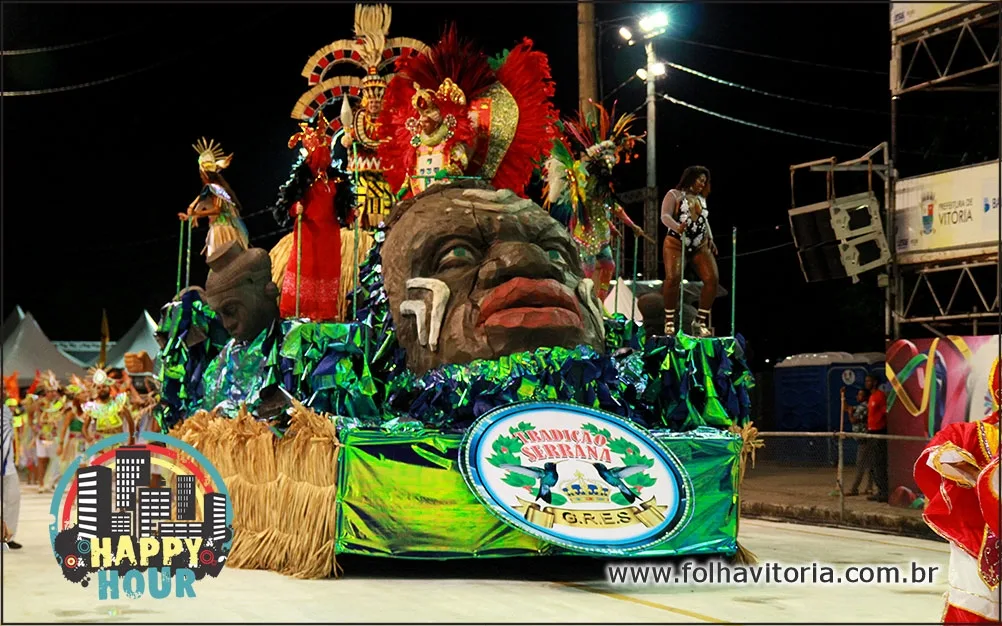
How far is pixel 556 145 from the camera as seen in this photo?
36.7ft

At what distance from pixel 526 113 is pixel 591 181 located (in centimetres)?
82

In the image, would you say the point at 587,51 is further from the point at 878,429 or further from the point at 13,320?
the point at 13,320

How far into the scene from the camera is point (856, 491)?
1528cm

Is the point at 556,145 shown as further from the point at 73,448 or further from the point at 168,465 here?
the point at 73,448

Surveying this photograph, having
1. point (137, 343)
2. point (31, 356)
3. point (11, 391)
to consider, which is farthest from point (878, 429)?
point (31, 356)

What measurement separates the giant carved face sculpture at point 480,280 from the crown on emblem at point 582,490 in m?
0.98

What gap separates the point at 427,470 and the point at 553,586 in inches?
44.1

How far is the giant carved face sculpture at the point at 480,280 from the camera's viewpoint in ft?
31.3

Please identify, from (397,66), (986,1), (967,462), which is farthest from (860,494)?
(967,462)

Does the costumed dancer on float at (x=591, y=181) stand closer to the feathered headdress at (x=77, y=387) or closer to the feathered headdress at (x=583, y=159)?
the feathered headdress at (x=583, y=159)

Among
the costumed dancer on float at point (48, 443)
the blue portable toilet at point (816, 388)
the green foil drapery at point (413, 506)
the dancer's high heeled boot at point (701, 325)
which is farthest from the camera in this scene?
the blue portable toilet at point (816, 388)

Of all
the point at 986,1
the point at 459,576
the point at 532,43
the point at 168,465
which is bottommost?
the point at 459,576

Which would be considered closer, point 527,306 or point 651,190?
point 527,306

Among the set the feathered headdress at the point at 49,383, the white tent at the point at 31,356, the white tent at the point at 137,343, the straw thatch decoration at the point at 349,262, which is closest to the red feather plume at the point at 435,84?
the straw thatch decoration at the point at 349,262
